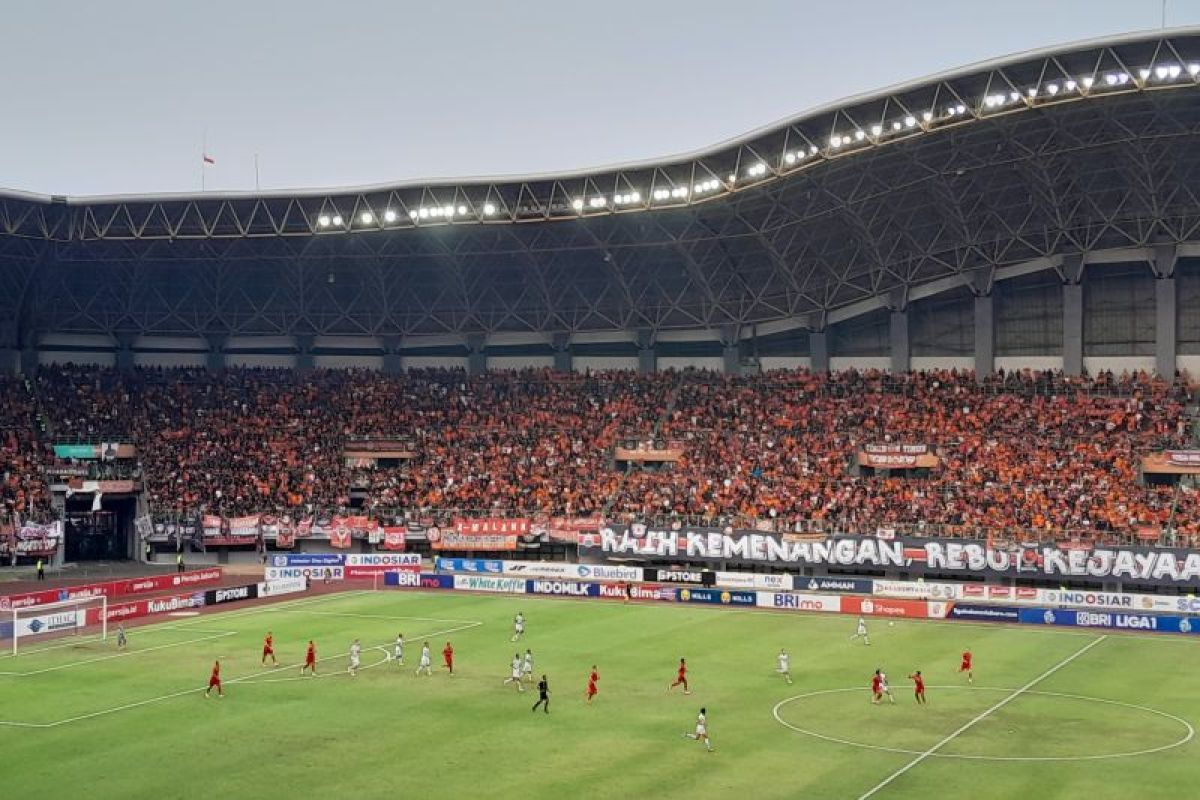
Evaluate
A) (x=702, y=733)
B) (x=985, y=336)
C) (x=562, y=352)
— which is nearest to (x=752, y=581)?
(x=985, y=336)

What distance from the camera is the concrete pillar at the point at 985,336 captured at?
81125 mm

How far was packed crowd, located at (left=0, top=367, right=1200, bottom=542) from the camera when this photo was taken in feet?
234

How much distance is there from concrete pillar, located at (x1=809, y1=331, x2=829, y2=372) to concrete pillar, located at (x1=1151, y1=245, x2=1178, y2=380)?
66.4 feet

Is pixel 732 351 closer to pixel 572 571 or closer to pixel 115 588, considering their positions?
pixel 572 571

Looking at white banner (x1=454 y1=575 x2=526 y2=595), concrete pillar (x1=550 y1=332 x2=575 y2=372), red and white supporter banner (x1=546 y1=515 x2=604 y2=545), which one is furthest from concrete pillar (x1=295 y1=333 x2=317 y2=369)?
white banner (x1=454 y1=575 x2=526 y2=595)

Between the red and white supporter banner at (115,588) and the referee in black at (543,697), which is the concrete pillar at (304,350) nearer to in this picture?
the red and white supporter banner at (115,588)

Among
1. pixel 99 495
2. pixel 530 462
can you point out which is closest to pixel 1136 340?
pixel 530 462

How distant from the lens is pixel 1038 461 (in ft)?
236

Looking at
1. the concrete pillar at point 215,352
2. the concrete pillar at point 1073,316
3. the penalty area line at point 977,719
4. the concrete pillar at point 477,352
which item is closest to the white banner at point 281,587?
the concrete pillar at point 477,352

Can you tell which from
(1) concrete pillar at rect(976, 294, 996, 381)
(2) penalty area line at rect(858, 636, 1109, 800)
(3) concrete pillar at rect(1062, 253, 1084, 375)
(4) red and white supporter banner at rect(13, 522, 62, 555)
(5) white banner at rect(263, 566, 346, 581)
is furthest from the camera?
(1) concrete pillar at rect(976, 294, 996, 381)

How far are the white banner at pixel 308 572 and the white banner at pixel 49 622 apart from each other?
17.5 metres

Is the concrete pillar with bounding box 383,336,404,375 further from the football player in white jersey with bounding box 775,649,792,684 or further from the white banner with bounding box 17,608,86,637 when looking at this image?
the football player in white jersey with bounding box 775,649,792,684

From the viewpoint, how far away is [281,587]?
7175cm

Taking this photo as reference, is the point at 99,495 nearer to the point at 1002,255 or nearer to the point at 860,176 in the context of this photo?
the point at 860,176
